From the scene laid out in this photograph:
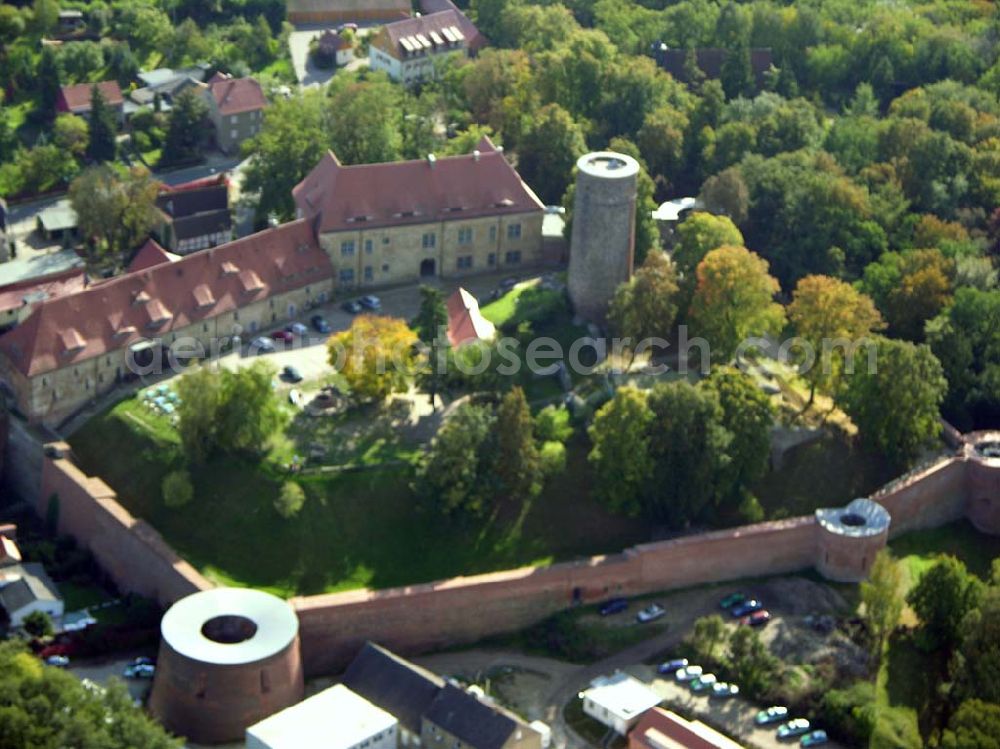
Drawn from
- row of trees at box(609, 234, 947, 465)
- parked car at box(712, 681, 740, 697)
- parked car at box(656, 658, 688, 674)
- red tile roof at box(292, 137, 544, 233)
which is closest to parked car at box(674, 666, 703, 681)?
parked car at box(656, 658, 688, 674)

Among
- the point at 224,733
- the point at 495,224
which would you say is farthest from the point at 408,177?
the point at 224,733

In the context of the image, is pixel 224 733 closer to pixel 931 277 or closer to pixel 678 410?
pixel 678 410

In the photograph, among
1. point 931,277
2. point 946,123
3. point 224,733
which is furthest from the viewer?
point 946,123

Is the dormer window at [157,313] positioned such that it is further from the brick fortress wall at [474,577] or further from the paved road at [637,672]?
the paved road at [637,672]

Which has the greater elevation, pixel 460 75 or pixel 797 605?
pixel 460 75

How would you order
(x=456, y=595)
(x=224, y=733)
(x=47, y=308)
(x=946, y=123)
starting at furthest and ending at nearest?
1. (x=946, y=123)
2. (x=47, y=308)
3. (x=456, y=595)
4. (x=224, y=733)

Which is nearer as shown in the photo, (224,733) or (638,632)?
(224,733)

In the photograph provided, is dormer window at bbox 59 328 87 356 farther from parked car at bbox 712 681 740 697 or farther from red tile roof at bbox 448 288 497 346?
parked car at bbox 712 681 740 697

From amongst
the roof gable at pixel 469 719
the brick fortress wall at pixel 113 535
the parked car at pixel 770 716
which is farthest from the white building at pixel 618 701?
the brick fortress wall at pixel 113 535
